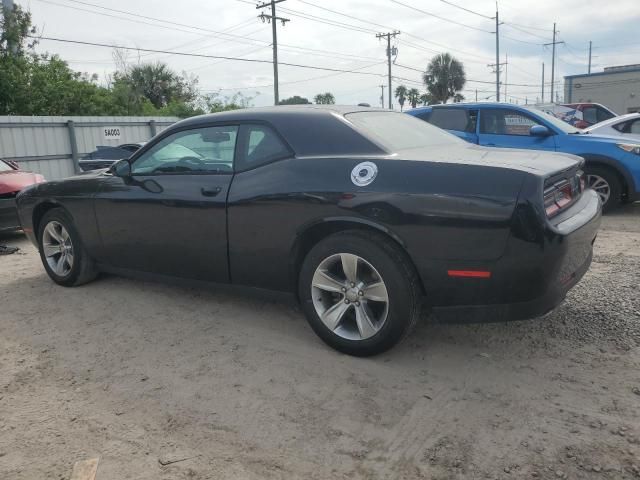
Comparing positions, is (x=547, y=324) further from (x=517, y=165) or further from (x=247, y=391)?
(x=247, y=391)

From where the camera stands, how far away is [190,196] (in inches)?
150

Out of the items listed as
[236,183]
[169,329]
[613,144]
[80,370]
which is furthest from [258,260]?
[613,144]

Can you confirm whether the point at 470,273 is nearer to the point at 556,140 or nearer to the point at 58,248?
the point at 58,248

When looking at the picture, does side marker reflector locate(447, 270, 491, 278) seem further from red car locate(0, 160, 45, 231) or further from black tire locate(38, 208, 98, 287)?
red car locate(0, 160, 45, 231)


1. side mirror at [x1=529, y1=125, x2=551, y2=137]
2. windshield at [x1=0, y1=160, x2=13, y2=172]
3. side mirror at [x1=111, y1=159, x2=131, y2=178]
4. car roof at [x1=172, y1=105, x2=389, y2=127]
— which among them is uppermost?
car roof at [x1=172, y1=105, x2=389, y2=127]

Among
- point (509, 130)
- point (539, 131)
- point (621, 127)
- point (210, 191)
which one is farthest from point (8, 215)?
point (621, 127)

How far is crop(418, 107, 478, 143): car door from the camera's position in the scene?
334 inches

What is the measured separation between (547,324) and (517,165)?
1340 mm

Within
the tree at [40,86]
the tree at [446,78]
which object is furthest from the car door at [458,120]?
the tree at [446,78]

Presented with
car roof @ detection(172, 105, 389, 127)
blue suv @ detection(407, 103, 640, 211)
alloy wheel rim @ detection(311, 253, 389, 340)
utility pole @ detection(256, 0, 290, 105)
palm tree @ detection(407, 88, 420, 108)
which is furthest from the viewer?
palm tree @ detection(407, 88, 420, 108)

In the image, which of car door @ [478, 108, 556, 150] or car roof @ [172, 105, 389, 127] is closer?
car roof @ [172, 105, 389, 127]

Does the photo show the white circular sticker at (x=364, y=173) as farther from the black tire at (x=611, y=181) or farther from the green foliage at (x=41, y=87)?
the green foliage at (x=41, y=87)

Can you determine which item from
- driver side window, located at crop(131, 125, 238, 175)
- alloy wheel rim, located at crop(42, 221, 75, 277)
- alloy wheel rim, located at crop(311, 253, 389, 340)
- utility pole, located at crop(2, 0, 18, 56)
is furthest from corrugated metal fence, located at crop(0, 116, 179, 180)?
alloy wheel rim, located at crop(311, 253, 389, 340)

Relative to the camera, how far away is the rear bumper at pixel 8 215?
280 inches
